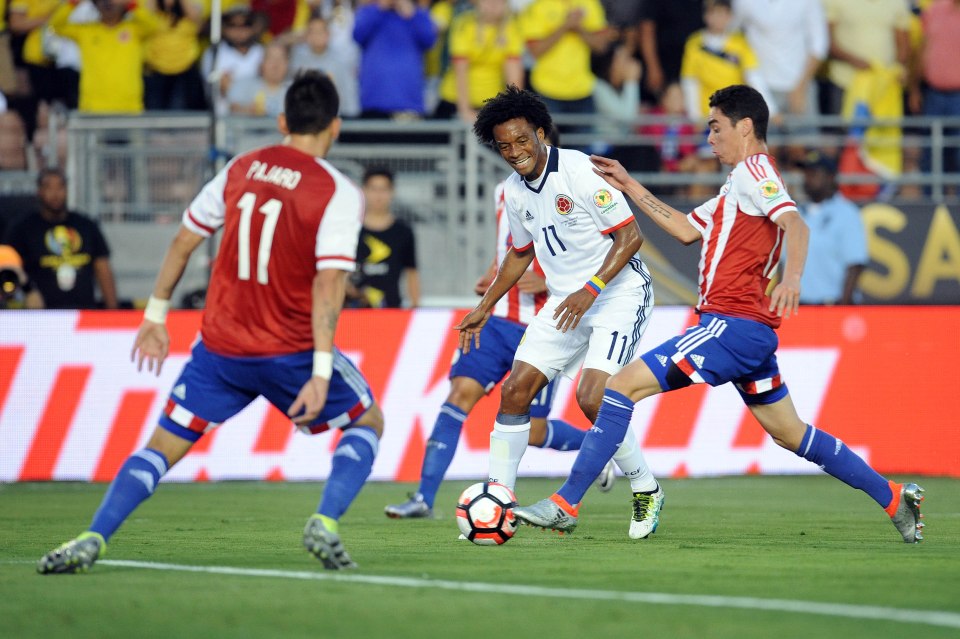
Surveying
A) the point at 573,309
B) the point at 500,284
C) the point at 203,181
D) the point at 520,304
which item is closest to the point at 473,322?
the point at 500,284

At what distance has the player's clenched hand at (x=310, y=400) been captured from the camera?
6332 mm

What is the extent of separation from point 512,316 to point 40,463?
5264 mm

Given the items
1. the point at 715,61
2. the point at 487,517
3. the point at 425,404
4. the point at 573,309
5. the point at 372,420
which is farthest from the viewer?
the point at 715,61

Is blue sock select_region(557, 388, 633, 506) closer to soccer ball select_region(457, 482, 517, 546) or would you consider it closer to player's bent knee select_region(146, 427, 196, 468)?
soccer ball select_region(457, 482, 517, 546)

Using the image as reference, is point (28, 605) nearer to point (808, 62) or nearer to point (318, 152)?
point (318, 152)

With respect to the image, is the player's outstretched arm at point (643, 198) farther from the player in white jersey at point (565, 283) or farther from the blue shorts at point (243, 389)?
the blue shorts at point (243, 389)

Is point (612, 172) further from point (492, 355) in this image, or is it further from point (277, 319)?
point (277, 319)

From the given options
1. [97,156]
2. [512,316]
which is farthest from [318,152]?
[97,156]

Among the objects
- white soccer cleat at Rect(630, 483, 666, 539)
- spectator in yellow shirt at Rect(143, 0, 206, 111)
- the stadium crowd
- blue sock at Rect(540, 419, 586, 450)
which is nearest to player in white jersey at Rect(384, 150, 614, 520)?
blue sock at Rect(540, 419, 586, 450)

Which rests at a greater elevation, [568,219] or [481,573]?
[568,219]

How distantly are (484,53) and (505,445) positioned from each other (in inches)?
330

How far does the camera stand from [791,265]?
7625 mm

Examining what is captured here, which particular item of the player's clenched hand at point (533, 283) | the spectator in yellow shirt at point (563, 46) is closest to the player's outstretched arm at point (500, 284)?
the player's clenched hand at point (533, 283)

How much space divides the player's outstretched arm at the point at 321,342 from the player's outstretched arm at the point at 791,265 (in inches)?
88.3
